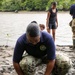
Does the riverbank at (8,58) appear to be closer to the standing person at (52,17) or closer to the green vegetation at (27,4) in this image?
the standing person at (52,17)

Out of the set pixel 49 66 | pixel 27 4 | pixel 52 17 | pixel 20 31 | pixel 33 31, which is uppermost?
pixel 33 31

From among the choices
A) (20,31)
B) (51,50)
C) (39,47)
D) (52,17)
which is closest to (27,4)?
(20,31)

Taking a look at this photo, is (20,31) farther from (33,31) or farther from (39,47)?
(33,31)

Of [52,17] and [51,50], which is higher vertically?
[51,50]

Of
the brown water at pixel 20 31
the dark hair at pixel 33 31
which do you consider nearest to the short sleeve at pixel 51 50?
the dark hair at pixel 33 31

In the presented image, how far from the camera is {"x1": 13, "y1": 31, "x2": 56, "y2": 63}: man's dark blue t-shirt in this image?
14.1 feet

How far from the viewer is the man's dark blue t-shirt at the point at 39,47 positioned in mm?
4301

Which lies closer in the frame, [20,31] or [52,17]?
[52,17]

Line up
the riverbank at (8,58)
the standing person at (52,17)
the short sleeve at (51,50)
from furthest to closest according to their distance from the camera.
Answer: the standing person at (52,17) → the riverbank at (8,58) → the short sleeve at (51,50)

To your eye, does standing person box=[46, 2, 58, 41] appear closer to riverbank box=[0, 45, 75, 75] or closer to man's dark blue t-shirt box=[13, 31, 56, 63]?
riverbank box=[0, 45, 75, 75]

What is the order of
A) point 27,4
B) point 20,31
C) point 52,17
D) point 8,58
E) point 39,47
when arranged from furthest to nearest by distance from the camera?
point 27,4 < point 20,31 < point 52,17 < point 8,58 < point 39,47

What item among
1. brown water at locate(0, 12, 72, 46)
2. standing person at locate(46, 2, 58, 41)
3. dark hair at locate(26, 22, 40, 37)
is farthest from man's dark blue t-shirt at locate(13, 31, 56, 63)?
brown water at locate(0, 12, 72, 46)

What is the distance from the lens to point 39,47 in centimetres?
443

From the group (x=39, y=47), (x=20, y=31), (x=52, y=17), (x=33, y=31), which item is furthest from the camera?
(x=20, y=31)
